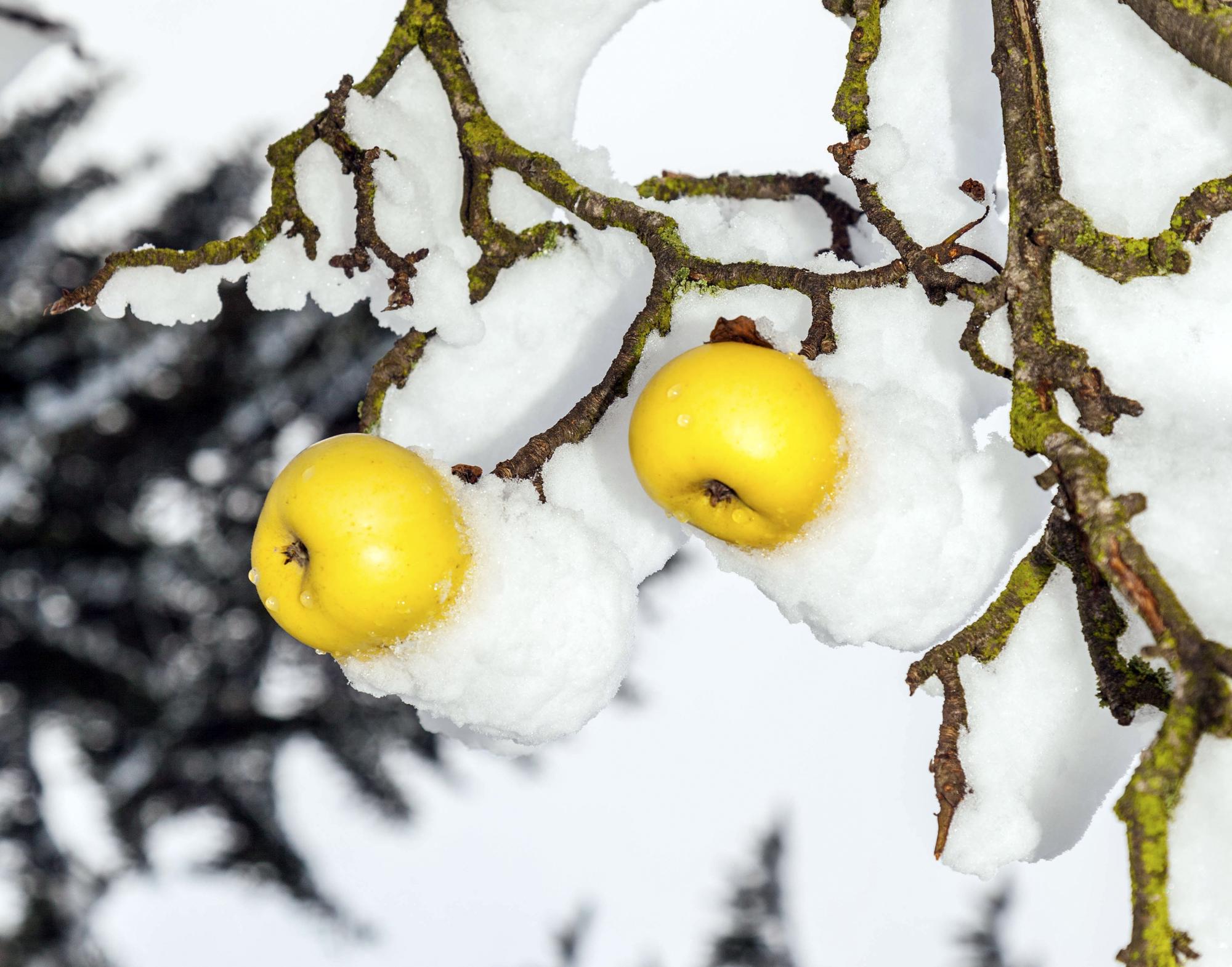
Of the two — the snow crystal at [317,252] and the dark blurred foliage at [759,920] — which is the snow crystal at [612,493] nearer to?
the snow crystal at [317,252]

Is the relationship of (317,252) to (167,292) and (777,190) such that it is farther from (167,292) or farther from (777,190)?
(777,190)

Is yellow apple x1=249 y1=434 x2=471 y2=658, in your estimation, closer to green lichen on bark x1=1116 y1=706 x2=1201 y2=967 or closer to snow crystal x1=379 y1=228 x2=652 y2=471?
snow crystal x1=379 y1=228 x2=652 y2=471

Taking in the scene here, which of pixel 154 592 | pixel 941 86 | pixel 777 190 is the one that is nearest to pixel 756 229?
pixel 777 190

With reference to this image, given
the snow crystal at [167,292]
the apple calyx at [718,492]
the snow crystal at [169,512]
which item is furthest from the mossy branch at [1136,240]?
the snow crystal at [169,512]

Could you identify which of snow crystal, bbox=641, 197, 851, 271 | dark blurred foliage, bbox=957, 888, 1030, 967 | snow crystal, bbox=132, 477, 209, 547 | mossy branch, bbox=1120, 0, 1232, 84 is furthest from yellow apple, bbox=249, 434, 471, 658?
dark blurred foliage, bbox=957, 888, 1030, 967

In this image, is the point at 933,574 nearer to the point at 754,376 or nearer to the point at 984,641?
the point at 984,641
